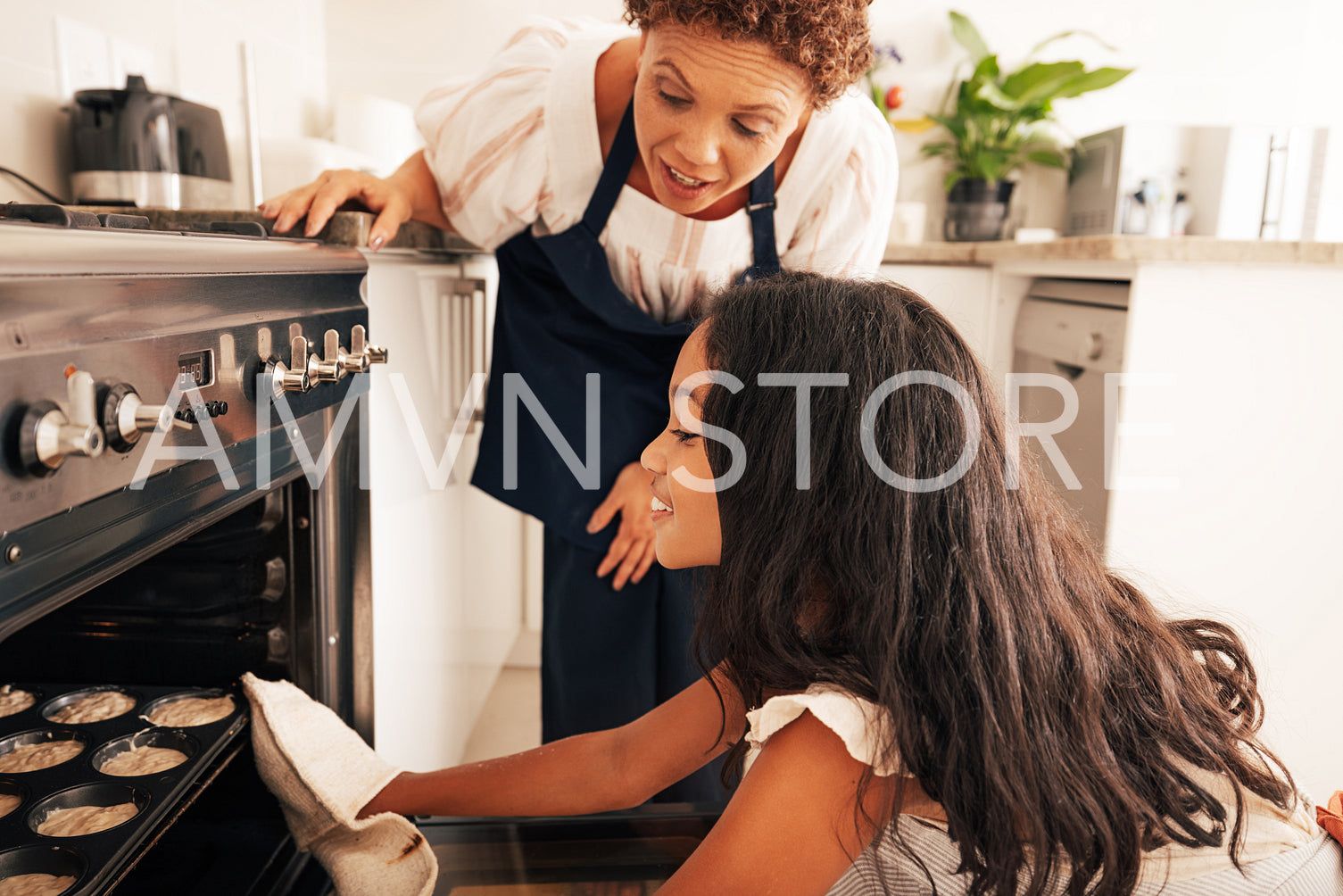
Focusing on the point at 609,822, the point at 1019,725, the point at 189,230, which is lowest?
the point at 609,822

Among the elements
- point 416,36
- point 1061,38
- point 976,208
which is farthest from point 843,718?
point 1061,38

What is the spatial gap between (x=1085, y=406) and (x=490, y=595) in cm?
117

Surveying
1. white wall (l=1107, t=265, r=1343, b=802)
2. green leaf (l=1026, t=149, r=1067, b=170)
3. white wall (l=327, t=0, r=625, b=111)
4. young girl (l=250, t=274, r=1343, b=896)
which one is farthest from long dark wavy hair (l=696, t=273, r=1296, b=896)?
green leaf (l=1026, t=149, r=1067, b=170)

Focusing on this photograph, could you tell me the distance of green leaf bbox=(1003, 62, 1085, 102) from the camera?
2.22 m

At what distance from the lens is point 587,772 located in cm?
83

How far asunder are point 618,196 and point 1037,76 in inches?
60.3

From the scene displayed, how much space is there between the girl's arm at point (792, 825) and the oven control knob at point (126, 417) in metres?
0.41

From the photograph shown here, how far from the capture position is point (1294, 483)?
4.64ft

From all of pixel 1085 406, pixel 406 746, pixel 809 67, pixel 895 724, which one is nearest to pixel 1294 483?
pixel 1085 406

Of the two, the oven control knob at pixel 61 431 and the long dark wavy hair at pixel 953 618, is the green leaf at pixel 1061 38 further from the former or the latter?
the oven control knob at pixel 61 431

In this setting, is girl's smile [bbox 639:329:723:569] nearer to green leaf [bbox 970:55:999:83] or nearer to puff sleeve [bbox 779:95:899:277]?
puff sleeve [bbox 779:95:899:277]

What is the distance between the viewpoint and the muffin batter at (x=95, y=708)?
0.77 m

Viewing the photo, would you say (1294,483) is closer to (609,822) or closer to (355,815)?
(609,822)

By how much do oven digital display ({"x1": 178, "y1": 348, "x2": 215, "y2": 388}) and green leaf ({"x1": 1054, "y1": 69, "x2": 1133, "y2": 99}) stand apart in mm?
2227
